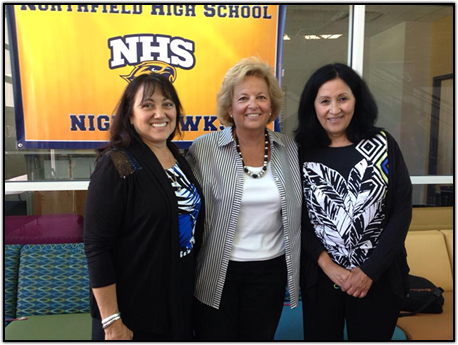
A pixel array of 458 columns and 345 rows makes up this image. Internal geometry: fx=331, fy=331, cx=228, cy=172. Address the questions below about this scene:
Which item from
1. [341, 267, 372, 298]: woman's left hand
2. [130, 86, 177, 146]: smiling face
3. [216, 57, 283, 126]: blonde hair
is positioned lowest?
[341, 267, 372, 298]: woman's left hand

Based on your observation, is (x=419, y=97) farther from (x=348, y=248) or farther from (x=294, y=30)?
(x=348, y=248)

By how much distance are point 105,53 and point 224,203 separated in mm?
1544

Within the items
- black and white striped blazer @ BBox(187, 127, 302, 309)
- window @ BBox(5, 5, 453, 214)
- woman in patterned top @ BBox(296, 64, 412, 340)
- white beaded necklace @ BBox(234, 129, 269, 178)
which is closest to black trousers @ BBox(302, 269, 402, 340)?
woman in patterned top @ BBox(296, 64, 412, 340)

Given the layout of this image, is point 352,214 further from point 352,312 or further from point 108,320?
point 108,320

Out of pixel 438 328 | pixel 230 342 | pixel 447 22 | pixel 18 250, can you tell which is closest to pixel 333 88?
pixel 230 342

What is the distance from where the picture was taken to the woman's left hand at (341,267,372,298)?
4.61ft

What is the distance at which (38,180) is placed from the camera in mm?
2455

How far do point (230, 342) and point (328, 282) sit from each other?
1.73 ft

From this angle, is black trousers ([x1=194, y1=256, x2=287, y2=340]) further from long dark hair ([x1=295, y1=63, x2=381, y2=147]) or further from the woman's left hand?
long dark hair ([x1=295, y1=63, x2=381, y2=147])

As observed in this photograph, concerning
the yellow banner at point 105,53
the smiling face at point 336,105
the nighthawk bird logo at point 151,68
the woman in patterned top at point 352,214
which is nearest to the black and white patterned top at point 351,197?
the woman in patterned top at point 352,214

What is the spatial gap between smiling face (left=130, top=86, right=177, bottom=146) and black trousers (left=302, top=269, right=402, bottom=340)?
952 millimetres

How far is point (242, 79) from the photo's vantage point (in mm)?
1501

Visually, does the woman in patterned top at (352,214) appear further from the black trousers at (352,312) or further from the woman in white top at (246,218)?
the woman in white top at (246,218)

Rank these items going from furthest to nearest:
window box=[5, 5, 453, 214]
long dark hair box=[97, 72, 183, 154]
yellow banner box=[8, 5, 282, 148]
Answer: window box=[5, 5, 453, 214], yellow banner box=[8, 5, 282, 148], long dark hair box=[97, 72, 183, 154]
